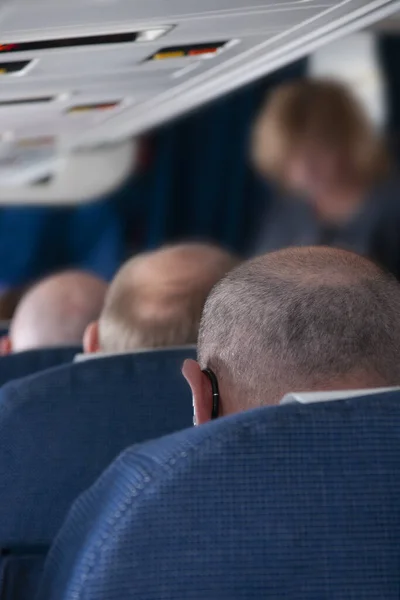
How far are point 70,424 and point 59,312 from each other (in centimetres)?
121

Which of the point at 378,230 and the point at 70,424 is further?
the point at 378,230

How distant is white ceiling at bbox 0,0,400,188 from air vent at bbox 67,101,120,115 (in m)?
0.03

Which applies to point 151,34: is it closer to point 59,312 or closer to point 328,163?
point 59,312

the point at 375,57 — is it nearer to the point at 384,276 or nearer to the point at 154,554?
the point at 384,276

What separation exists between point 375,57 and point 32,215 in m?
2.36

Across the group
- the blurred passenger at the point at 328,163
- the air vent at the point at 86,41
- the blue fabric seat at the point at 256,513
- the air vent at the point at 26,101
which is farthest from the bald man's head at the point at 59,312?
the blue fabric seat at the point at 256,513

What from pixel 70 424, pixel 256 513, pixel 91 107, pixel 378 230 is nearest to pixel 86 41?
pixel 70 424

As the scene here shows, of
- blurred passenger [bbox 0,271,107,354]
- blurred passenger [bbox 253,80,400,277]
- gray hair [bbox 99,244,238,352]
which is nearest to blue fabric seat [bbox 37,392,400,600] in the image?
gray hair [bbox 99,244,238,352]

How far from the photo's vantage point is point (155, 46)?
2.47 m

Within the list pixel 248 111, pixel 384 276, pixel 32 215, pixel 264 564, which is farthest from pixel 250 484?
pixel 32 215

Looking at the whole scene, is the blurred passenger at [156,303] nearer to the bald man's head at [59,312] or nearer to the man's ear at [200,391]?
the bald man's head at [59,312]

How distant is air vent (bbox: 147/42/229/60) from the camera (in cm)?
254

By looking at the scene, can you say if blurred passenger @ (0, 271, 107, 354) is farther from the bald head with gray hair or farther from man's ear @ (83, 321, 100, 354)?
the bald head with gray hair

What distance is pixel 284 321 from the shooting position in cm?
132
